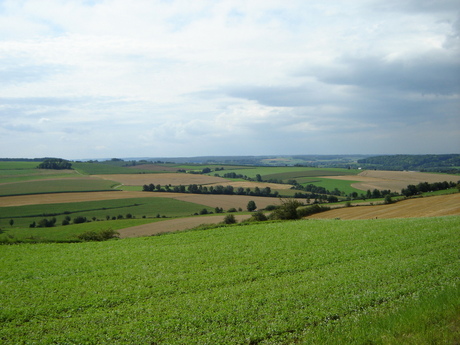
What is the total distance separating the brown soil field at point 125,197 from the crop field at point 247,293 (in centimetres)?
4919

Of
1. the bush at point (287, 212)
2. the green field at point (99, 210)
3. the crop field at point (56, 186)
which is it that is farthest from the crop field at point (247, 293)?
the crop field at point (56, 186)

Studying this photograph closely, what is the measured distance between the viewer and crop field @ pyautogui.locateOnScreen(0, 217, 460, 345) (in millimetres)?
9758

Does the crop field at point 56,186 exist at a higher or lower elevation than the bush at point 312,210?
higher

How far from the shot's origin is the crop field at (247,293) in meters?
9.76

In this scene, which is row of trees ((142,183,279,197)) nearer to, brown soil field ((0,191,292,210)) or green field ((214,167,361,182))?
brown soil field ((0,191,292,210))

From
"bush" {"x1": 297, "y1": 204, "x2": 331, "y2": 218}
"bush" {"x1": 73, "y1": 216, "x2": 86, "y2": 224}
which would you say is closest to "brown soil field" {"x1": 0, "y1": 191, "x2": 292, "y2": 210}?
"bush" {"x1": 73, "y1": 216, "x2": 86, "y2": 224}

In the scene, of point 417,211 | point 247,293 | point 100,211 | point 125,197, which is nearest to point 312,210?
point 417,211

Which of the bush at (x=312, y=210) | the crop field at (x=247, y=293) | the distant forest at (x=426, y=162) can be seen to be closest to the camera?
the crop field at (x=247, y=293)

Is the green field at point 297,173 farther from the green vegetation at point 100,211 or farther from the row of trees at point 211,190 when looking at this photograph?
the green vegetation at point 100,211

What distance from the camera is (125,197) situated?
262ft

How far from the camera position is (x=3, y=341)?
10.2 metres

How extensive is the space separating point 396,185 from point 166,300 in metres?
80.8

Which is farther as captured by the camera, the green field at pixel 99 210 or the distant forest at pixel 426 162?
the distant forest at pixel 426 162

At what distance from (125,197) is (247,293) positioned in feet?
236
